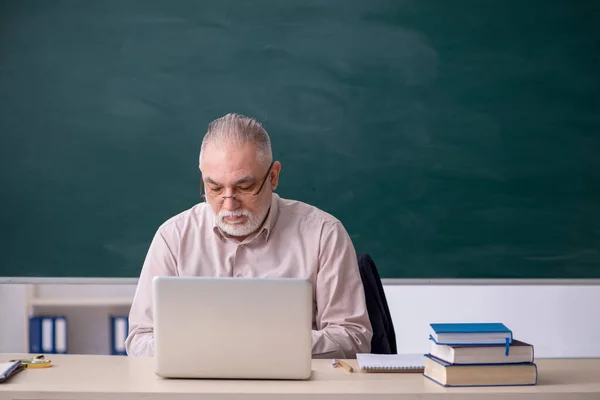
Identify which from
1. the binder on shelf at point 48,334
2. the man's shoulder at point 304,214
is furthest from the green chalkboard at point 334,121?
the man's shoulder at point 304,214

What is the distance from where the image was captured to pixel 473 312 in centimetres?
367

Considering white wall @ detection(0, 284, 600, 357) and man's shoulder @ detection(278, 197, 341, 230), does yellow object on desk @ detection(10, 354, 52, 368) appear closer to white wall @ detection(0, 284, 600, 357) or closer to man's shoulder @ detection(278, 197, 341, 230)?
man's shoulder @ detection(278, 197, 341, 230)

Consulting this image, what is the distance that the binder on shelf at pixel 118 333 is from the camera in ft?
12.2

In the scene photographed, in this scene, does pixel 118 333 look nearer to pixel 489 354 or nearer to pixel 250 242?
pixel 250 242

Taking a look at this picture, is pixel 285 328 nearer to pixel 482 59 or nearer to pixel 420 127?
pixel 420 127

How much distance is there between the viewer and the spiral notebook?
5.85 feet

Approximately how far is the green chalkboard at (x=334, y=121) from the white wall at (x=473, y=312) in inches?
4.2

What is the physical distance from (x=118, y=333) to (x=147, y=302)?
5.05 ft

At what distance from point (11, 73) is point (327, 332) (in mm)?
2233

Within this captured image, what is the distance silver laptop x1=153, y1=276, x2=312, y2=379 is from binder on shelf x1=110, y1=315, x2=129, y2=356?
2.18 meters

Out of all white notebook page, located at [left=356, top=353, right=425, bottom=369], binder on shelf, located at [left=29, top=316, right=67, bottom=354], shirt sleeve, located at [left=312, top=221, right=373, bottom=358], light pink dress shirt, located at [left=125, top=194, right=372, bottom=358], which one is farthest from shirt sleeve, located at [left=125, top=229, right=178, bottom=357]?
binder on shelf, located at [left=29, top=316, right=67, bottom=354]

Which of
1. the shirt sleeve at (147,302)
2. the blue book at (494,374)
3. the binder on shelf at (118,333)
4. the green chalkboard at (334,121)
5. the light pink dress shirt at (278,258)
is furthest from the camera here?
the binder on shelf at (118,333)

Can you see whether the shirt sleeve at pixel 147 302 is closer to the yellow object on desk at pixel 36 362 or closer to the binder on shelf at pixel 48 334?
the yellow object on desk at pixel 36 362

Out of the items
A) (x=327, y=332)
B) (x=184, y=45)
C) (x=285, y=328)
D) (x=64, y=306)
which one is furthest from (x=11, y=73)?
(x=285, y=328)
